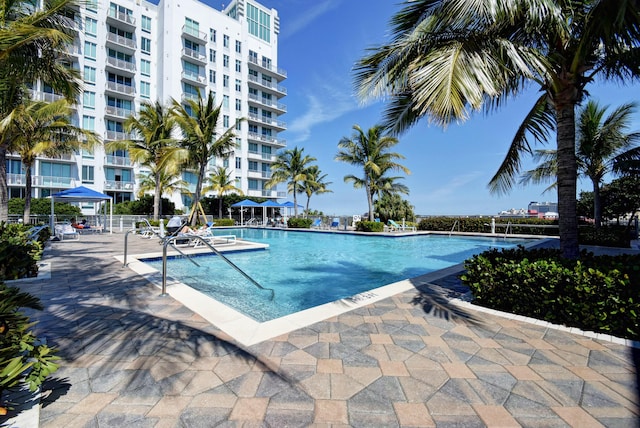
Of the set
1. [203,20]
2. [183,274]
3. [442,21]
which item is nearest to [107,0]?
[203,20]

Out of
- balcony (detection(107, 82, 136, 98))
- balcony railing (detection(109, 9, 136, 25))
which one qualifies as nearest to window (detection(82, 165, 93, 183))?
balcony (detection(107, 82, 136, 98))

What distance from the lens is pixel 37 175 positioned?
79.4 feet

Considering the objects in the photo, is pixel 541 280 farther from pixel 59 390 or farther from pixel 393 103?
pixel 59 390

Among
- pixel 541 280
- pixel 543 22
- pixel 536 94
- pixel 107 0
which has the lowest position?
pixel 541 280

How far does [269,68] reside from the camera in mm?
39188

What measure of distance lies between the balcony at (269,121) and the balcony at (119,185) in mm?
15824

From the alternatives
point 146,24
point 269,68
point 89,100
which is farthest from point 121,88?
point 269,68

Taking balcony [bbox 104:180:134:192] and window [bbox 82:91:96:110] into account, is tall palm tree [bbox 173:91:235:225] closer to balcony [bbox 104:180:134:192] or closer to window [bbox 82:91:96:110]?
balcony [bbox 104:180:134:192]

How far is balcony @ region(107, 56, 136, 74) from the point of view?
27.9m

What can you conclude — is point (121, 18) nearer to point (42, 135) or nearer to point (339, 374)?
point (42, 135)

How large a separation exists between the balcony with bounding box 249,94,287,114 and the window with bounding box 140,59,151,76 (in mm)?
11208

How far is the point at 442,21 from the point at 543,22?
4.47 ft

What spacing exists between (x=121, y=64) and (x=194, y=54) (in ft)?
23.8

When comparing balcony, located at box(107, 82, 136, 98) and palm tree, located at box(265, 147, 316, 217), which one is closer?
balcony, located at box(107, 82, 136, 98)
